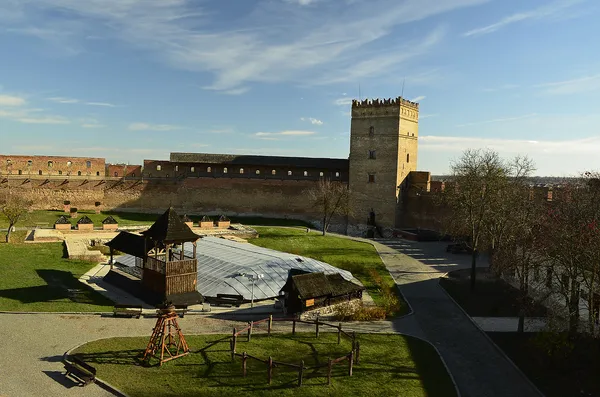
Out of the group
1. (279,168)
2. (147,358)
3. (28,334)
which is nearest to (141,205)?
(279,168)

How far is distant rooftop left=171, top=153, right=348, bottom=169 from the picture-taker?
4207 cm

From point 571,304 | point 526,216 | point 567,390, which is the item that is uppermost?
point 526,216

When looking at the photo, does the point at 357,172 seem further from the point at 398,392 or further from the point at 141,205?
→ the point at 398,392

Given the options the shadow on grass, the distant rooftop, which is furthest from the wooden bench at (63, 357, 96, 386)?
the distant rooftop

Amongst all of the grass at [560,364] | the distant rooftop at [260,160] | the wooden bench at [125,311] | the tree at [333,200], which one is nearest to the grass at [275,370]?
the wooden bench at [125,311]

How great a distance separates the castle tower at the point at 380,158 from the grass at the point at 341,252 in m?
5.87

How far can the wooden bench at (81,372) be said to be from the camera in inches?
420

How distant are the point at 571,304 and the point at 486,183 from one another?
11.1 meters

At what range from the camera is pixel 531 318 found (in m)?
16.4

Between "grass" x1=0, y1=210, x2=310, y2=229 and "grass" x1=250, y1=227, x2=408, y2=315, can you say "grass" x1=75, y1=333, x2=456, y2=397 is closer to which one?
"grass" x1=250, y1=227, x2=408, y2=315

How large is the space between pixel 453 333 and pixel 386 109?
25697 millimetres

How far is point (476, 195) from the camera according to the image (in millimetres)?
24172

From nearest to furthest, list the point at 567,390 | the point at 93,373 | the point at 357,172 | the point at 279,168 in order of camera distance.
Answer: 1. the point at 93,373
2. the point at 567,390
3. the point at 357,172
4. the point at 279,168

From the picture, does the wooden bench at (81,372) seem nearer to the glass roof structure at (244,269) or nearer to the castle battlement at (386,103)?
the glass roof structure at (244,269)
